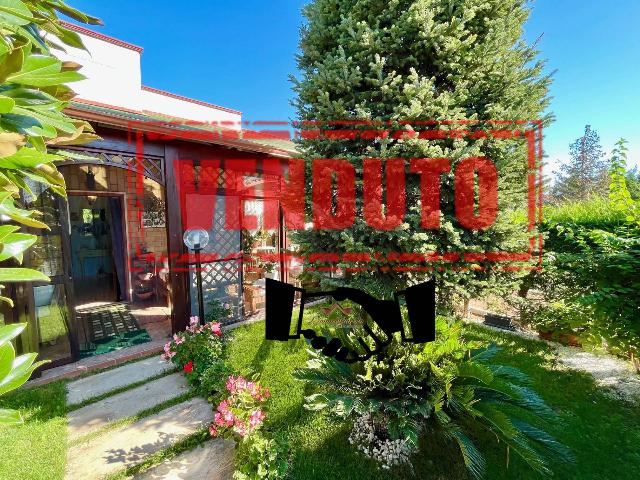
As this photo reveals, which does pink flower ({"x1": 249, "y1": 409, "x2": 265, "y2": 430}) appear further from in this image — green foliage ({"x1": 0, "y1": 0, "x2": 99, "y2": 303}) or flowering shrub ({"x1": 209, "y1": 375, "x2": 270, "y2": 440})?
green foliage ({"x1": 0, "y1": 0, "x2": 99, "y2": 303})

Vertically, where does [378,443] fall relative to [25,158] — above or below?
below

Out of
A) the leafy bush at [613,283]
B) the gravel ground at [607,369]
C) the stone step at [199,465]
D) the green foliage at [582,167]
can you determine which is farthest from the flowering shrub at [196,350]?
the green foliage at [582,167]

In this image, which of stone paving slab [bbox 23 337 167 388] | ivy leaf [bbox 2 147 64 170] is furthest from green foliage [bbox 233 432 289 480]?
stone paving slab [bbox 23 337 167 388]

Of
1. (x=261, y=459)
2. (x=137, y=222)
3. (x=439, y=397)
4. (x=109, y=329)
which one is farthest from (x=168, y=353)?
(x=137, y=222)

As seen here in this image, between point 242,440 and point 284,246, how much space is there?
4692 mm

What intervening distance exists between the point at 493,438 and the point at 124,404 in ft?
13.5

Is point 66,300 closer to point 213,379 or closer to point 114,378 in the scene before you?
point 114,378

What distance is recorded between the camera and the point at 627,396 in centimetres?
349

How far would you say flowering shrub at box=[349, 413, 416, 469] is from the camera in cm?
251

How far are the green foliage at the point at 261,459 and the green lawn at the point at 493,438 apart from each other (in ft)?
0.88

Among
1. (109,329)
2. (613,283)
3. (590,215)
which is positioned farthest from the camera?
(109,329)

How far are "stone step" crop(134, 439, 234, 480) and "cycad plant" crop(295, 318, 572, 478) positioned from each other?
0.94m

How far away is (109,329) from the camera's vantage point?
18.7 feet

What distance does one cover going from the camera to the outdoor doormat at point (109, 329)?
16.2 feet
